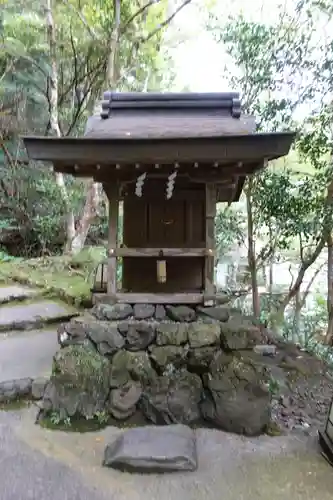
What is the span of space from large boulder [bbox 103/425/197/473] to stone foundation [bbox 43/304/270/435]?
1.23 feet

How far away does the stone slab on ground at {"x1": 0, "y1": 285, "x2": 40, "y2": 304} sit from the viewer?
648 centimetres

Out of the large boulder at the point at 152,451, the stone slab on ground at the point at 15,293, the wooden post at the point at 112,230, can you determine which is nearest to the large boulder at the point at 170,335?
the wooden post at the point at 112,230

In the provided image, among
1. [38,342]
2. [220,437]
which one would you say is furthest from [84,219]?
[220,437]

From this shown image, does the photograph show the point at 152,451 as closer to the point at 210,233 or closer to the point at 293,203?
the point at 210,233

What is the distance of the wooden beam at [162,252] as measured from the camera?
3701mm

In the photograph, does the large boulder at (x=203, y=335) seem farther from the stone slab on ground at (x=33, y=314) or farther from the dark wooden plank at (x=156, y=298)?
the stone slab on ground at (x=33, y=314)

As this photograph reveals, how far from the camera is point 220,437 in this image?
336cm

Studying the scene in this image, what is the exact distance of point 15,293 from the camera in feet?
22.1

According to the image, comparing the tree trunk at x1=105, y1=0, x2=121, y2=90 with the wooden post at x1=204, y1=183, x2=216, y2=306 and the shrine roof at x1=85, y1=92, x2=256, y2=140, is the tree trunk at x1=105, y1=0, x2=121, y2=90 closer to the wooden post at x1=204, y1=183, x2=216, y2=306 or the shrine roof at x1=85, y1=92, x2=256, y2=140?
the shrine roof at x1=85, y1=92, x2=256, y2=140

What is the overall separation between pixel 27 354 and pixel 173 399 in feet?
6.92

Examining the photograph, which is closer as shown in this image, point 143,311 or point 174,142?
point 174,142

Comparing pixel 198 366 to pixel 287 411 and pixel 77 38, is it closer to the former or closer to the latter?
pixel 287 411

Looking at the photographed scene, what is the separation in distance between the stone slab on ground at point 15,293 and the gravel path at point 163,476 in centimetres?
342

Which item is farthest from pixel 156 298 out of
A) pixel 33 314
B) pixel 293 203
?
pixel 293 203
